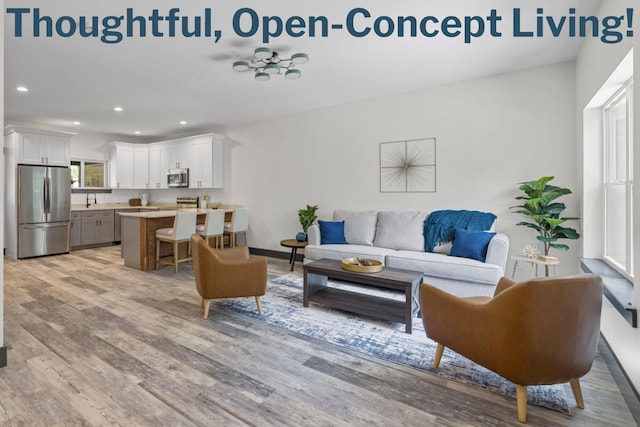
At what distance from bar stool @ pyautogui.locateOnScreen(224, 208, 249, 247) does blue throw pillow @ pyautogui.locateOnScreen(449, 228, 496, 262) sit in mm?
3826

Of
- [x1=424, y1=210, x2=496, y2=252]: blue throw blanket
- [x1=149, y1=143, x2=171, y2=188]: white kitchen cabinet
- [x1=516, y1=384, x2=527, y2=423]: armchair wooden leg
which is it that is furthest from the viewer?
[x1=149, y1=143, x2=171, y2=188]: white kitchen cabinet

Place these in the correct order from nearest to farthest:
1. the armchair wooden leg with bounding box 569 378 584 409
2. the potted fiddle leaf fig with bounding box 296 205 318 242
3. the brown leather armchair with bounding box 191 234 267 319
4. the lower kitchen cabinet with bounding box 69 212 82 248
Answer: the armchair wooden leg with bounding box 569 378 584 409 < the brown leather armchair with bounding box 191 234 267 319 < the potted fiddle leaf fig with bounding box 296 205 318 242 < the lower kitchen cabinet with bounding box 69 212 82 248

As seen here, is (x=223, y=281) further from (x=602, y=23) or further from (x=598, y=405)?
(x=602, y=23)

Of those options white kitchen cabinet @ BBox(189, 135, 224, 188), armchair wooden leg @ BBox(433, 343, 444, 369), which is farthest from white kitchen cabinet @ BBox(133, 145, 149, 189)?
armchair wooden leg @ BBox(433, 343, 444, 369)

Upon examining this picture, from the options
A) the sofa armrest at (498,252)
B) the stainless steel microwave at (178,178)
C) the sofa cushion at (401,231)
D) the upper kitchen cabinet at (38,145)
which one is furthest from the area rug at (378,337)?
the upper kitchen cabinet at (38,145)

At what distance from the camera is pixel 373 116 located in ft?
16.1

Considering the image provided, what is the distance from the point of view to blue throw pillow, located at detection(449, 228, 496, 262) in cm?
350

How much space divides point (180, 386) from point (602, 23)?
4069mm

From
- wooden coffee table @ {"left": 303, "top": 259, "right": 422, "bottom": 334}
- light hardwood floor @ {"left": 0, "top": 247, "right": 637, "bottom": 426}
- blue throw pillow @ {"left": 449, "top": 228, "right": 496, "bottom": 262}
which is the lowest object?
light hardwood floor @ {"left": 0, "top": 247, "right": 637, "bottom": 426}

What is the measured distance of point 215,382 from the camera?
Result: 2.00 m

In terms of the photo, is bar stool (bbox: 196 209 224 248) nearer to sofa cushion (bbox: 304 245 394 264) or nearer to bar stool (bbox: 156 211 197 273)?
bar stool (bbox: 156 211 197 273)

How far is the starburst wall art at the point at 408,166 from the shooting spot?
14.7 ft

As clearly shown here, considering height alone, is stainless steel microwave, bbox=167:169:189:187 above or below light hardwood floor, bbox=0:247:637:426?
above

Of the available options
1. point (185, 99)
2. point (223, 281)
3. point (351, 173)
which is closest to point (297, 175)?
point (351, 173)
